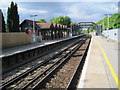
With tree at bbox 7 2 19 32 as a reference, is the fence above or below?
below

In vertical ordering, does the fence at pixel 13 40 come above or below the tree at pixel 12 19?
below

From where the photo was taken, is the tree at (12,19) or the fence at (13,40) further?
the tree at (12,19)

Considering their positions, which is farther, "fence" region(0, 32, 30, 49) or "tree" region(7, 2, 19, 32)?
"tree" region(7, 2, 19, 32)

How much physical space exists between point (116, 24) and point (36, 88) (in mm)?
77850

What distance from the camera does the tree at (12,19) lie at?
39.9 metres

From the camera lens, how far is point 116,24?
256 ft

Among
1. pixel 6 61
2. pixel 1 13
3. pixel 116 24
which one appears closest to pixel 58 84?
pixel 6 61

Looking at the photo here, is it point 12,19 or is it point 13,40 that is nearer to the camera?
point 13,40

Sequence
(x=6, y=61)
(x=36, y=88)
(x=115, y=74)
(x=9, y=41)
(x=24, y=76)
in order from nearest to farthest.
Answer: (x=36, y=88), (x=115, y=74), (x=24, y=76), (x=6, y=61), (x=9, y=41)

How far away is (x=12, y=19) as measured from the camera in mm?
41000

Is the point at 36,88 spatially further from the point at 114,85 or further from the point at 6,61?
the point at 6,61

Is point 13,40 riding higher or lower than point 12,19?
lower

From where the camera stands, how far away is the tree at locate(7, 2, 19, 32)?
39875 mm

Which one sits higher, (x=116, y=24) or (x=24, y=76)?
(x=116, y=24)
